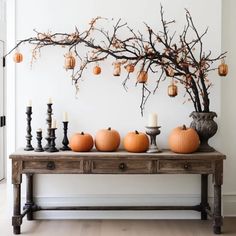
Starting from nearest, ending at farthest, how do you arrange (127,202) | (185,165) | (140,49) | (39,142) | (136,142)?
(185,165)
(136,142)
(39,142)
(140,49)
(127,202)

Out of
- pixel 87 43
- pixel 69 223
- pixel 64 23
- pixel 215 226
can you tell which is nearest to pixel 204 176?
pixel 215 226

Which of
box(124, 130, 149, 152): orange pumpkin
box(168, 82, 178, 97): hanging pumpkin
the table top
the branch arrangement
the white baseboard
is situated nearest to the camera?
the table top

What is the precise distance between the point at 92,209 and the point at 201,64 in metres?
1.89

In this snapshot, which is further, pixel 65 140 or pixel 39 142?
pixel 65 140

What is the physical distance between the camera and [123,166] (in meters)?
4.25

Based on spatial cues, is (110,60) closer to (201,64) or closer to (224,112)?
(201,64)

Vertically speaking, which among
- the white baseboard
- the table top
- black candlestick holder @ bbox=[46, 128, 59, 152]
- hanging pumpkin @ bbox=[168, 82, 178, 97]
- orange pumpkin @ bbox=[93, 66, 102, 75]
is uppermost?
orange pumpkin @ bbox=[93, 66, 102, 75]

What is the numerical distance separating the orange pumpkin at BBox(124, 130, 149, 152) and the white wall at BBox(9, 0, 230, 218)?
38 cm

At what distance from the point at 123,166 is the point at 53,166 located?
2.21 feet

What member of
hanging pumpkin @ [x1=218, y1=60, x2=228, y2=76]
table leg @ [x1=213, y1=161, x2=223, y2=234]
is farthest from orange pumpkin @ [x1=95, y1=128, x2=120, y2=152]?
hanging pumpkin @ [x1=218, y1=60, x2=228, y2=76]

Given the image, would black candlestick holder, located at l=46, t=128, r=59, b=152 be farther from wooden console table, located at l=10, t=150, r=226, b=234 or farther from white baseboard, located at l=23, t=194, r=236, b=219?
white baseboard, located at l=23, t=194, r=236, b=219

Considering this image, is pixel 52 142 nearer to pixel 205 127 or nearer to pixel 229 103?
pixel 205 127

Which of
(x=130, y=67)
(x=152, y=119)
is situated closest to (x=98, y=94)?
(x=130, y=67)

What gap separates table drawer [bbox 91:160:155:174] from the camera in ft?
14.0
